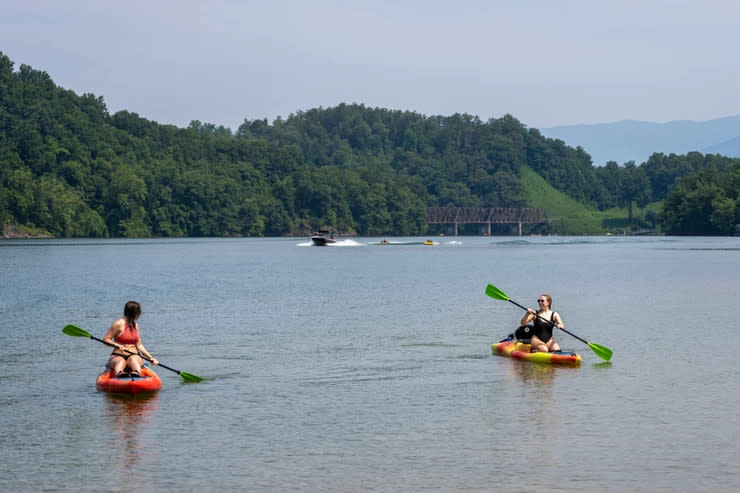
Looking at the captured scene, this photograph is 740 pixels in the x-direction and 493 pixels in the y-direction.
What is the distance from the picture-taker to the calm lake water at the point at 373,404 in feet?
62.7

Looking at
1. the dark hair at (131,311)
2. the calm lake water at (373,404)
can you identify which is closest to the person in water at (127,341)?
the dark hair at (131,311)

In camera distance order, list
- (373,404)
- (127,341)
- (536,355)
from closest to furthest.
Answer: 1. (373,404)
2. (127,341)
3. (536,355)

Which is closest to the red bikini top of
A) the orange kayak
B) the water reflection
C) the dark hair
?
the dark hair

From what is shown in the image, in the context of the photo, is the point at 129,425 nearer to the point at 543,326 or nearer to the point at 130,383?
the point at 130,383

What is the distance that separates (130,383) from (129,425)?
3.35 m

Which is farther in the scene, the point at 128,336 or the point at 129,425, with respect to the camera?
the point at 128,336

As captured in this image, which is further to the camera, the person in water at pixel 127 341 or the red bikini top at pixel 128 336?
the red bikini top at pixel 128 336

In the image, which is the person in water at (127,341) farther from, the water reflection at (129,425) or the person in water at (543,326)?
the person in water at (543,326)

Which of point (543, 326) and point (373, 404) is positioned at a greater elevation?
point (543, 326)

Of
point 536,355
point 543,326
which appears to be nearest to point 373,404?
point 536,355

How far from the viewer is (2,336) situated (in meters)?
43.0

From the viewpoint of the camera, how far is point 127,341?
26859 millimetres

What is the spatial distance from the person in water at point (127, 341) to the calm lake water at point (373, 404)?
3.12ft

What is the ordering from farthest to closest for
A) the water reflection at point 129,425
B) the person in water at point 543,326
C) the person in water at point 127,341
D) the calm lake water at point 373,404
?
the person in water at point 543,326 < the person in water at point 127,341 < the water reflection at point 129,425 < the calm lake water at point 373,404
